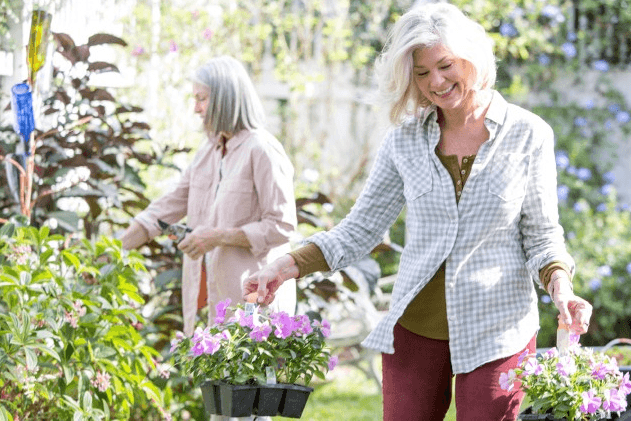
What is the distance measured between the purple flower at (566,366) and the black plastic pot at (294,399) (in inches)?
21.1

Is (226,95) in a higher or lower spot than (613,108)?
higher

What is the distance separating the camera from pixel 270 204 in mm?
3502

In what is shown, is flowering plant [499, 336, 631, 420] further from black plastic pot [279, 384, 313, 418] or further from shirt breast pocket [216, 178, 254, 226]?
shirt breast pocket [216, 178, 254, 226]

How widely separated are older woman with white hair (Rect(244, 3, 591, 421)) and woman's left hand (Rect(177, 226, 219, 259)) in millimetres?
979

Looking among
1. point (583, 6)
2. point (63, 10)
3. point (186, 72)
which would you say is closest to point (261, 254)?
point (63, 10)

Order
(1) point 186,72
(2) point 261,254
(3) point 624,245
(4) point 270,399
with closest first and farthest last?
(4) point 270,399
(2) point 261,254
(1) point 186,72
(3) point 624,245

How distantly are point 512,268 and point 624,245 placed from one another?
5.26 m

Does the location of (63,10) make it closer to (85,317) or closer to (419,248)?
(85,317)

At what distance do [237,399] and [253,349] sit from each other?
0.41 ft

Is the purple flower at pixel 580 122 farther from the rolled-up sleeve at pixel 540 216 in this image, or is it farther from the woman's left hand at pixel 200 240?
the rolled-up sleeve at pixel 540 216

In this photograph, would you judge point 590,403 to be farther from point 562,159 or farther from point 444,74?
point 562,159

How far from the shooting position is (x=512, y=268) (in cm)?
236

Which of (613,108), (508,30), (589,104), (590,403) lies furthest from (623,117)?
(590,403)

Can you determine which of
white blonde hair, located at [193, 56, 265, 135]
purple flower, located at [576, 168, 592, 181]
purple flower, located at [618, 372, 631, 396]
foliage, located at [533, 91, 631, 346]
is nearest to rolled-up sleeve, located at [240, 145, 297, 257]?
white blonde hair, located at [193, 56, 265, 135]
